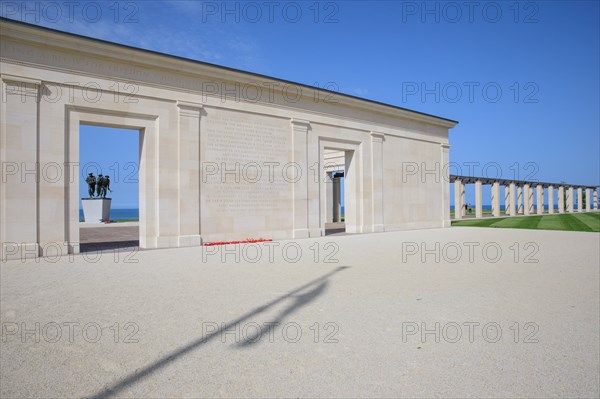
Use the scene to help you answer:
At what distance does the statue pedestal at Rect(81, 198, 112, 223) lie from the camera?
36.4 m

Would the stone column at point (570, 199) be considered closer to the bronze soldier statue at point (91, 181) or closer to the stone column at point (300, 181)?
the stone column at point (300, 181)

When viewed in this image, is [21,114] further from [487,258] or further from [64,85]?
[487,258]


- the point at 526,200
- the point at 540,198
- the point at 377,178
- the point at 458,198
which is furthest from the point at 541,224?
the point at 540,198

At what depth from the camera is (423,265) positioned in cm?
1103

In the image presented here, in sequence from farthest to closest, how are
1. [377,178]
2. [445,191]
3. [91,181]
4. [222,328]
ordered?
[91,181], [445,191], [377,178], [222,328]

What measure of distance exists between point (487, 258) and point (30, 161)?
16.9 meters

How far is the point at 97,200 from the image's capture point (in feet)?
119

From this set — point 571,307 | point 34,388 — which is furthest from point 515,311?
point 34,388

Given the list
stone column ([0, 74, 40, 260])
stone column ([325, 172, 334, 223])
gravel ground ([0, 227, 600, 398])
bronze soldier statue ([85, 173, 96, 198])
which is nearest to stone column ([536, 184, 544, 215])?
stone column ([325, 172, 334, 223])

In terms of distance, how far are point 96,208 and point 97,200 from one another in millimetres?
825

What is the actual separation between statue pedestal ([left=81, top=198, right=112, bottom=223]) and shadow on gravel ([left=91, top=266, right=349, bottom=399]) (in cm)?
3405

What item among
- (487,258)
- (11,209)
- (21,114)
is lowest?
(487,258)

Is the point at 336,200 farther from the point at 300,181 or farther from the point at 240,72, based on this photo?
the point at 240,72

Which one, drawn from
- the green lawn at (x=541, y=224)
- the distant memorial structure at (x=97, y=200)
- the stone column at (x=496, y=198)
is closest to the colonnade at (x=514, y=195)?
the stone column at (x=496, y=198)
